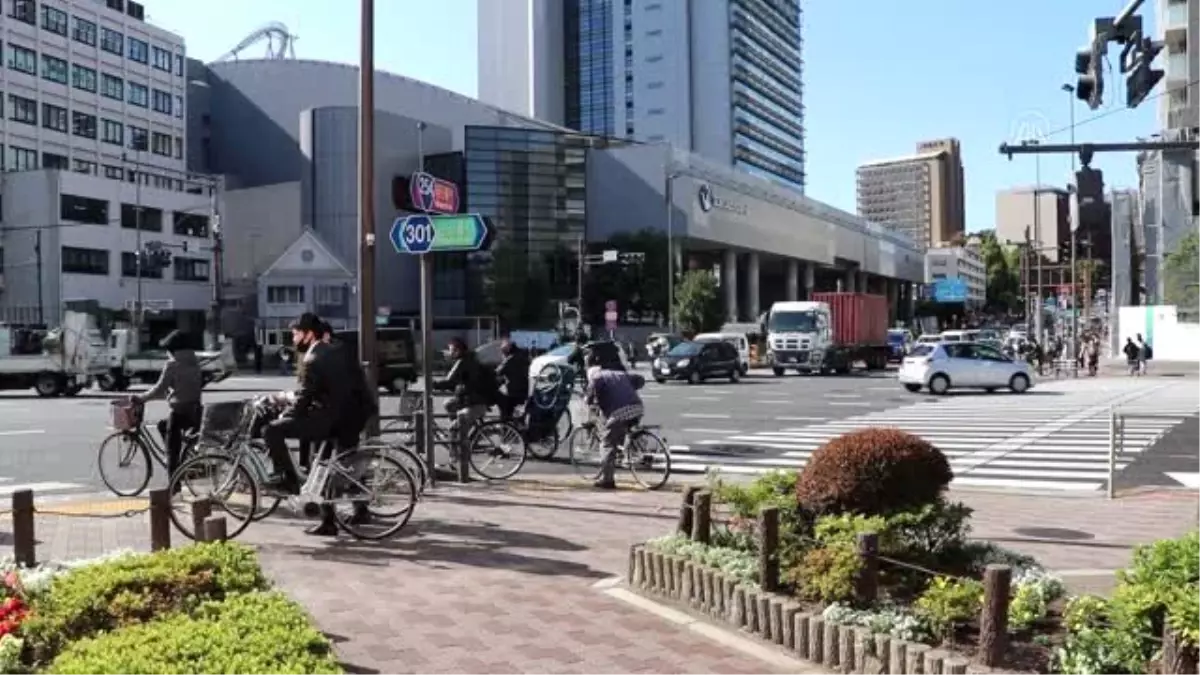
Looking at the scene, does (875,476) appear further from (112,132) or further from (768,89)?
(768,89)

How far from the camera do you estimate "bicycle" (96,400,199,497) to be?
34.9ft

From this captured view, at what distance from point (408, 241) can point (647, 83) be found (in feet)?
421

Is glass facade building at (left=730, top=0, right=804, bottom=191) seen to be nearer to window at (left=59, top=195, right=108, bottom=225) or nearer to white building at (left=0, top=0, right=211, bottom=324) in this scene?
white building at (left=0, top=0, right=211, bottom=324)

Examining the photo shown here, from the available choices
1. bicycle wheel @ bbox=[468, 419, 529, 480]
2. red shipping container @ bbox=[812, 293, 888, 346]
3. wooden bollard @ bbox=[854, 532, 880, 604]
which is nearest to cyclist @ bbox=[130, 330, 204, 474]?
bicycle wheel @ bbox=[468, 419, 529, 480]

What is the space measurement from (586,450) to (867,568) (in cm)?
788

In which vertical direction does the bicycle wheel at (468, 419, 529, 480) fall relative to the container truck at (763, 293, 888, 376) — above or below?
below

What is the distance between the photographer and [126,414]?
419 inches

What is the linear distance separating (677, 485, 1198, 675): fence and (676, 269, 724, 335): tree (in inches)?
2569

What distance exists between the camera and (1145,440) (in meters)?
17.0

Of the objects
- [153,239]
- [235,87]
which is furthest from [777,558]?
[235,87]

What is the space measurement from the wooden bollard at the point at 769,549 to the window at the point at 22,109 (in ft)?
255

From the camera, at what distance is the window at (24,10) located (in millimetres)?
70688

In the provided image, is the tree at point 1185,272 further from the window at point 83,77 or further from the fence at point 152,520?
the window at point 83,77

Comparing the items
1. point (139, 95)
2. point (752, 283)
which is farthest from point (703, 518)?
point (752, 283)
